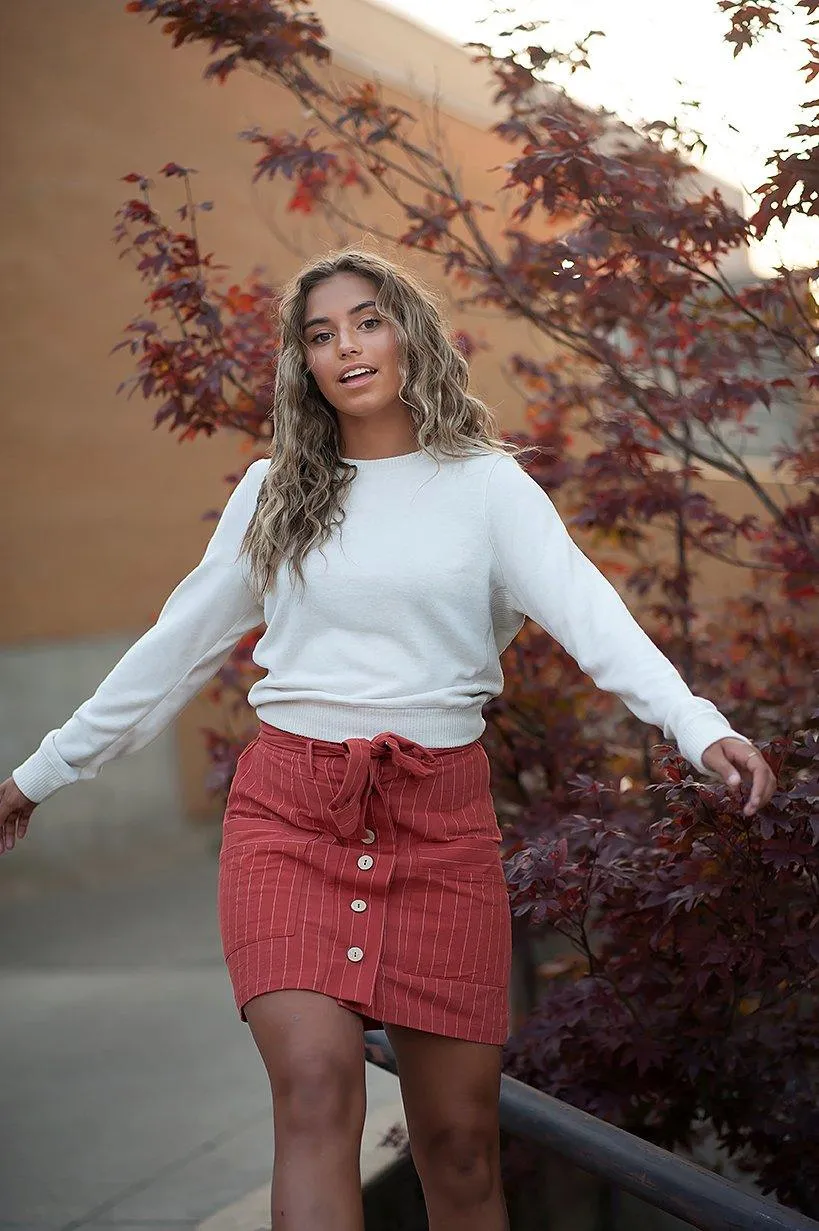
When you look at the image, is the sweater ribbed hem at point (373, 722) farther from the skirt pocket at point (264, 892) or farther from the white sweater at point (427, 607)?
the skirt pocket at point (264, 892)

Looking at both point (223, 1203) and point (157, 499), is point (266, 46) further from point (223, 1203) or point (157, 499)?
point (157, 499)

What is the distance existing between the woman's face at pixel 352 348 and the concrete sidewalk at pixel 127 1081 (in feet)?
6.08

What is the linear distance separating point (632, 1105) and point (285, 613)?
5.09 feet

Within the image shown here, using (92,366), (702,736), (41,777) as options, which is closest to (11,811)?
(41,777)

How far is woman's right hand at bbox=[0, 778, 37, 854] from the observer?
2422mm

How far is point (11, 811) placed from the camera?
2434 mm

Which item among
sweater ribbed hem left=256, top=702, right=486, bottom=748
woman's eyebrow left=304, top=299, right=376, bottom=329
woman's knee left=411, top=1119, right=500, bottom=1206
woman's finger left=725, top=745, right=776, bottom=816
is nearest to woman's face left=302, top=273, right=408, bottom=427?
woman's eyebrow left=304, top=299, right=376, bottom=329

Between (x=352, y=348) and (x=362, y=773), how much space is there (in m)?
0.75

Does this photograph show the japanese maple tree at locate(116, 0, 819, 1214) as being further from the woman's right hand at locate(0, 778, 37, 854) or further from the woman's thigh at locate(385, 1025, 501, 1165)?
the woman's right hand at locate(0, 778, 37, 854)

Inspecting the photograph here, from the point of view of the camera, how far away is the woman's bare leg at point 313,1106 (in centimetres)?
186

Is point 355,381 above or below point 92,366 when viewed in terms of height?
below

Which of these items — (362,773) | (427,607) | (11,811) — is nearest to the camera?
(362,773)

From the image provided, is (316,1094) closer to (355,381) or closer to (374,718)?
(374,718)

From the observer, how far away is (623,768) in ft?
13.5
